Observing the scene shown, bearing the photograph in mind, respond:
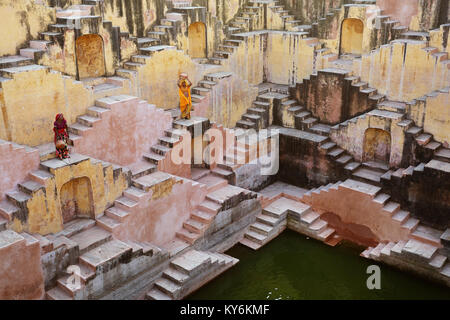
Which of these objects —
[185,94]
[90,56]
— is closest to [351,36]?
[185,94]

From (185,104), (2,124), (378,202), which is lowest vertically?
(378,202)

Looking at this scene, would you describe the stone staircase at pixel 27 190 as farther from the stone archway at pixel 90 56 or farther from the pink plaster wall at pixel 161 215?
the stone archway at pixel 90 56

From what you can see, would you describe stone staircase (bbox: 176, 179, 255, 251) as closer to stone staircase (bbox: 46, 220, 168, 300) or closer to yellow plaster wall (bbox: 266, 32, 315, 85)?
stone staircase (bbox: 46, 220, 168, 300)

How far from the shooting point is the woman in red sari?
1142 centimetres

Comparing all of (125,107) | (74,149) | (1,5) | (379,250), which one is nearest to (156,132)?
(125,107)

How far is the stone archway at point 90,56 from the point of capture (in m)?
14.7

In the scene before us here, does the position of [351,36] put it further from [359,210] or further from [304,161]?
[359,210]

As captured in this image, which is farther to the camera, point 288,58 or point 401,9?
point 288,58

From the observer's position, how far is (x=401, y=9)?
667 inches

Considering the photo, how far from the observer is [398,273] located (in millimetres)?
13211

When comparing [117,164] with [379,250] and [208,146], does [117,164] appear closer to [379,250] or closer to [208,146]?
[208,146]

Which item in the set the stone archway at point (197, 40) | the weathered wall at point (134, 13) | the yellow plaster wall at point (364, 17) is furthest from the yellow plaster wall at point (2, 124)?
the yellow plaster wall at point (364, 17)

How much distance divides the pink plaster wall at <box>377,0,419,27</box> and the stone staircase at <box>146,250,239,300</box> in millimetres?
10614

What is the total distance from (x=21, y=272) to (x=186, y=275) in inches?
157
